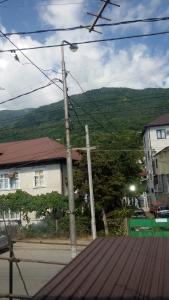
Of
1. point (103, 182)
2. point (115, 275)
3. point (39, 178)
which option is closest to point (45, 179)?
point (39, 178)

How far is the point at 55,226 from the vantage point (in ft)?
98.0

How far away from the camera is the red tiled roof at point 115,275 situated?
6504mm

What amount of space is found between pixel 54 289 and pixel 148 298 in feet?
5.55

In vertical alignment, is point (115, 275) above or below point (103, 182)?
below

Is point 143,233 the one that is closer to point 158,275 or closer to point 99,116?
point 158,275

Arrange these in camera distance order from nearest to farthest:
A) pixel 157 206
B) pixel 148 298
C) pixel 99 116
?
pixel 148 298 < pixel 157 206 < pixel 99 116

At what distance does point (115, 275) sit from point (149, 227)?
1448 cm

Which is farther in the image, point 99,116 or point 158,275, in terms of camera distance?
point 99,116

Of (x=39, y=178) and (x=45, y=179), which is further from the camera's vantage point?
(x=39, y=178)

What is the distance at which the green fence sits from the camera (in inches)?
851

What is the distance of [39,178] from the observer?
34844mm

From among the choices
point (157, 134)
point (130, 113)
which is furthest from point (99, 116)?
point (157, 134)

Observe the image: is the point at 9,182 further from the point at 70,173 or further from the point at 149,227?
the point at 70,173

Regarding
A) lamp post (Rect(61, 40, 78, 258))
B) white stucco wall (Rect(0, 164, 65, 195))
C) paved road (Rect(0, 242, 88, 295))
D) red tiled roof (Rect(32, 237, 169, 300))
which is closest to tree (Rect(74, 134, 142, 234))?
paved road (Rect(0, 242, 88, 295))
